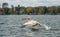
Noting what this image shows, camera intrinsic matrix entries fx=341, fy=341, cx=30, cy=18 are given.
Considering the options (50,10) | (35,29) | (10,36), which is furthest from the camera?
(50,10)

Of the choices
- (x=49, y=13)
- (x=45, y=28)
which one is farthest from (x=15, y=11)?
(x=45, y=28)

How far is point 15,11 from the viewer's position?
179500 mm

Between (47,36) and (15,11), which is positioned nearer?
(47,36)

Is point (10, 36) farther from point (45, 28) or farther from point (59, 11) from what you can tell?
point (59, 11)

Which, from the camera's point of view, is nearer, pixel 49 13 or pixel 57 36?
pixel 57 36

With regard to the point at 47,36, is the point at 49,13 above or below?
below

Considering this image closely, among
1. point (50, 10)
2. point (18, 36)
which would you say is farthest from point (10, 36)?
point (50, 10)

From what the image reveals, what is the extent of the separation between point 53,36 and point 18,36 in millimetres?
3699

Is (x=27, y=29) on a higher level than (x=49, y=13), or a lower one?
higher

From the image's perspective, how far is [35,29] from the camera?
4378 centimetres

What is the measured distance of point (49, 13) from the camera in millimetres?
181375

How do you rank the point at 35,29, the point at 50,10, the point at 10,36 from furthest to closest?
the point at 50,10 → the point at 35,29 → the point at 10,36

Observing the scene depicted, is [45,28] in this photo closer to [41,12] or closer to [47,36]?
[47,36]

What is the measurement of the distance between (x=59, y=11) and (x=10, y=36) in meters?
140
